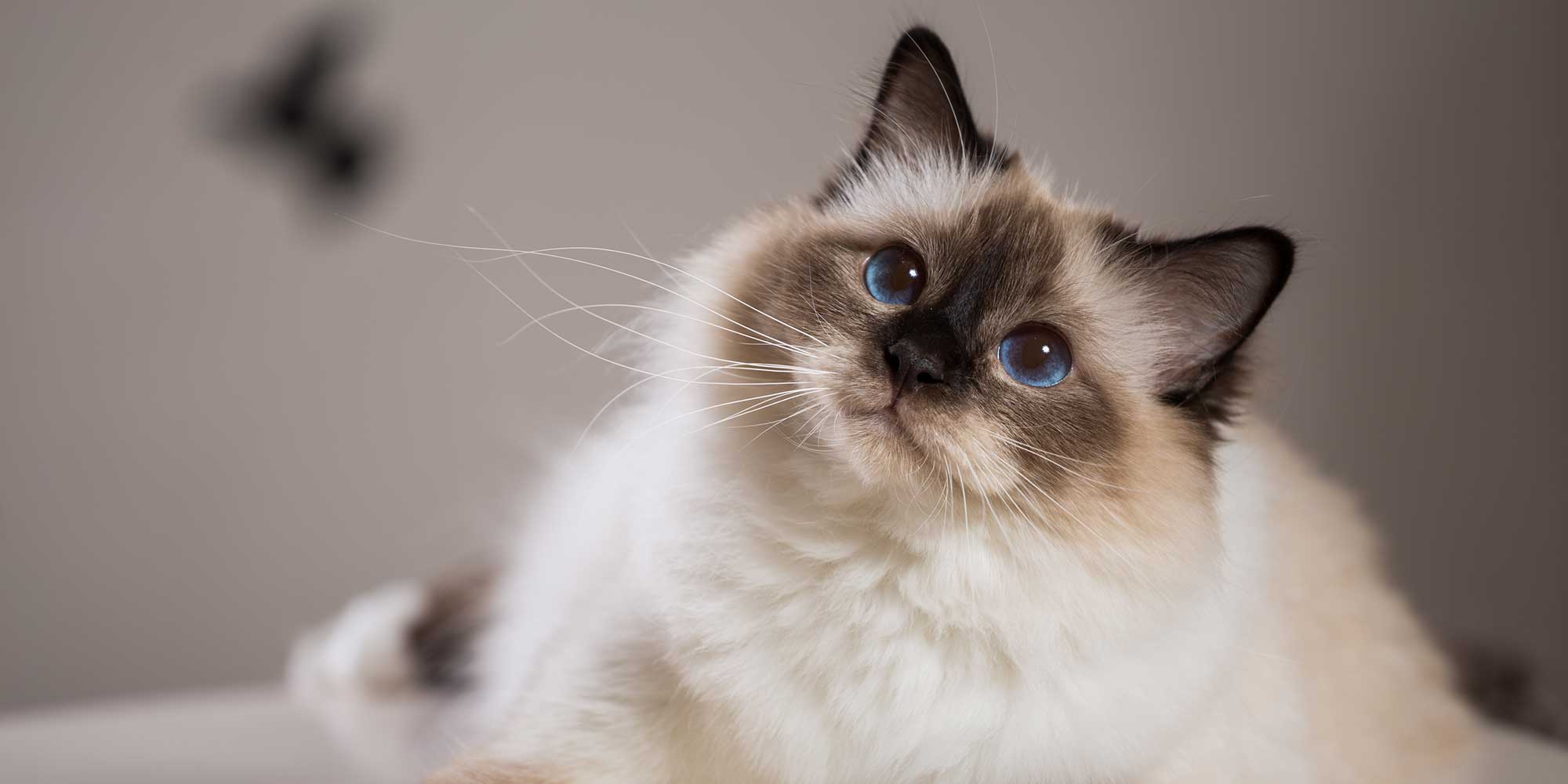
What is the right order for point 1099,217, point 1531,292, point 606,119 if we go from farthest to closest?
point 606,119, point 1531,292, point 1099,217

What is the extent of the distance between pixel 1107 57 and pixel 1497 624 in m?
1.71

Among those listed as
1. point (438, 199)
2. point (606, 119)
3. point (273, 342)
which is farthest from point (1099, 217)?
point (273, 342)

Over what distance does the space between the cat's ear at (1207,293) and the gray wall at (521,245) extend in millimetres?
1190

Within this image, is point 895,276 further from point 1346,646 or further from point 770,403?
point 1346,646

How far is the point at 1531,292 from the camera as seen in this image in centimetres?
275

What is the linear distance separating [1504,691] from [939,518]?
1694 millimetres

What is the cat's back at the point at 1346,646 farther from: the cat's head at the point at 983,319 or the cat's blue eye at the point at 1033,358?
the cat's blue eye at the point at 1033,358

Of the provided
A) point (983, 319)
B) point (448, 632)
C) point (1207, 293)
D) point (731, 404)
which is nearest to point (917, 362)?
point (983, 319)

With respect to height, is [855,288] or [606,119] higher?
[606,119]

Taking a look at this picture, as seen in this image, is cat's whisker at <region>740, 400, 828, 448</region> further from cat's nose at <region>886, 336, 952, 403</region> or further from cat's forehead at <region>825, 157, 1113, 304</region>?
cat's forehead at <region>825, 157, 1113, 304</region>

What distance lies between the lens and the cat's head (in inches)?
51.8

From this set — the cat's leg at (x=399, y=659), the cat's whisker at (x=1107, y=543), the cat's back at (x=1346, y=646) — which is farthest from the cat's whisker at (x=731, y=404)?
the cat's leg at (x=399, y=659)

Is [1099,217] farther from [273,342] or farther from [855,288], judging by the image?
[273,342]

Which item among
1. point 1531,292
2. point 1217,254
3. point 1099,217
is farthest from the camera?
point 1531,292
